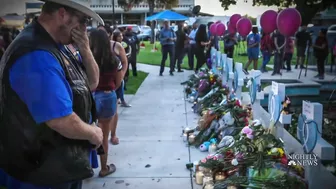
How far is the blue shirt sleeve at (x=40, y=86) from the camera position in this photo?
192 cm

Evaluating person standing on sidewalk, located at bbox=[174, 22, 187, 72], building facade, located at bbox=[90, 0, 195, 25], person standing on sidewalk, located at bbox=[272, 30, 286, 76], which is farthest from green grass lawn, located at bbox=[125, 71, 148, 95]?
building facade, located at bbox=[90, 0, 195, 25]

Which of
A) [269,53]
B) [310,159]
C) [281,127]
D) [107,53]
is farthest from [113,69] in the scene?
[269,53]

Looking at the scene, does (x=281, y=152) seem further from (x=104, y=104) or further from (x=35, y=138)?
(x=35, y=138)

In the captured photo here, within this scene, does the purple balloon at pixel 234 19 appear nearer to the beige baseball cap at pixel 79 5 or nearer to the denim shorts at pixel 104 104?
the denim shorts at pixel 104 104

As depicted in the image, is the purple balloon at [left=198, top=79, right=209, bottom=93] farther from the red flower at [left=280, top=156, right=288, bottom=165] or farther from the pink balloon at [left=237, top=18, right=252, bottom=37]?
the red flower at [left=280, top=156, right=288, bottom=165]

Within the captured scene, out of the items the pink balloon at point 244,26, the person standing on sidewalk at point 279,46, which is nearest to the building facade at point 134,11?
the person standing on sidewalk at point 279,46

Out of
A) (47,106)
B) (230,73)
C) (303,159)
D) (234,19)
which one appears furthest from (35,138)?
(234,19)

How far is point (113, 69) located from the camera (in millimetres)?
4707

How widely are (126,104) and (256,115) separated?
3800mm

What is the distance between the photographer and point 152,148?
568cm

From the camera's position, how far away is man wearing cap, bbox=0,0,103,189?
1.94m

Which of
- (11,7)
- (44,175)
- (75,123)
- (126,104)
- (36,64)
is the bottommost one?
(126,104)

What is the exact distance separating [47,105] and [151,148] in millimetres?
3839

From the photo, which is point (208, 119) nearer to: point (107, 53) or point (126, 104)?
point (107, 53)
